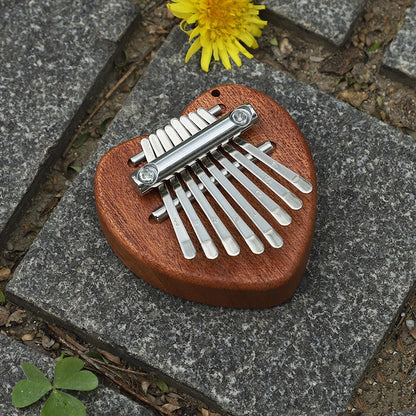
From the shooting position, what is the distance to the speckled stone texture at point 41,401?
1.46 m

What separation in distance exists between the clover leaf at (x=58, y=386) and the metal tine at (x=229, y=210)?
43 cm

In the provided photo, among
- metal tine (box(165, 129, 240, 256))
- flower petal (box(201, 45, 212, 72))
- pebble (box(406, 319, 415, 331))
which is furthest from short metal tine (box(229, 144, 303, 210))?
pebble (box(406, 319, 415, 331))

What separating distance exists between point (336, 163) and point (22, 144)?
0.72 metres

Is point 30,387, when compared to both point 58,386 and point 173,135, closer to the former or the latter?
point 58,386

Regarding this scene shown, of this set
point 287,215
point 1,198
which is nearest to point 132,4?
point 1,198

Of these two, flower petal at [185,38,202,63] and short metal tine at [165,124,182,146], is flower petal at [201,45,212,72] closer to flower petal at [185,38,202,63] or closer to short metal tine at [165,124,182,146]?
flower petal at [185,38,202,63]

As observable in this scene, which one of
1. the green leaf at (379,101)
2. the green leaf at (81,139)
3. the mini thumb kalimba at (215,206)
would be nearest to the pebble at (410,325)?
the mini thumb kalimba at (215,206)

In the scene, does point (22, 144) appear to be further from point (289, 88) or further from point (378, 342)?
point (378, 342)

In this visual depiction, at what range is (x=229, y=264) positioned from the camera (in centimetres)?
139

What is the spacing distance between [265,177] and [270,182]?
0.05ft

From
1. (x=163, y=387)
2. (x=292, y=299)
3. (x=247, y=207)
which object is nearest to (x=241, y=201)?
(x=247, y=207)

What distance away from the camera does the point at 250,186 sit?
1407 mm

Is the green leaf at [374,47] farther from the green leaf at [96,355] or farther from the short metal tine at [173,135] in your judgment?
the green leaf at [96,355]

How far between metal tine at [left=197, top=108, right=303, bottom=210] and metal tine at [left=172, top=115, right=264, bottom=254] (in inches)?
2.8
